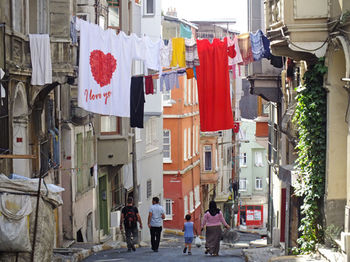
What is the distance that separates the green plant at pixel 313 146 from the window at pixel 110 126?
1501 centimetres

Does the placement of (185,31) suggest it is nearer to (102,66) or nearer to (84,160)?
(84,160)

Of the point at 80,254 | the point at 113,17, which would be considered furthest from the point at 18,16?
the point at 113,17

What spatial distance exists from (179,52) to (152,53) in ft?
2.78

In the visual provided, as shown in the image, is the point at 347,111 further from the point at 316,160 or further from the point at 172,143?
the point at 172,143

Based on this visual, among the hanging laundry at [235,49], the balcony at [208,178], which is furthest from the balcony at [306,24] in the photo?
the balcony at [208,178]

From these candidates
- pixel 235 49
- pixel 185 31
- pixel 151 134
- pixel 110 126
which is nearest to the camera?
pixel 235 49

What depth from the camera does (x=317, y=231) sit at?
15805 mm

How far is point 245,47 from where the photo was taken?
2170 cm

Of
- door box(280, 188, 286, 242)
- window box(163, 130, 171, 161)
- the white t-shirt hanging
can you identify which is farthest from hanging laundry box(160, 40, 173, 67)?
window box(163, 130, 171, 161)

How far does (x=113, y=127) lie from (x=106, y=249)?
7945 mm

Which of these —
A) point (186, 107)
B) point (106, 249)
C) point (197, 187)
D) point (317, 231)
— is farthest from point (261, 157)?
point (317, 231)

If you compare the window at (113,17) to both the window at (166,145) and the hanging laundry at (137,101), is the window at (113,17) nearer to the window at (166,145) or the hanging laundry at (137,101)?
the hanging laundry at (137,101)

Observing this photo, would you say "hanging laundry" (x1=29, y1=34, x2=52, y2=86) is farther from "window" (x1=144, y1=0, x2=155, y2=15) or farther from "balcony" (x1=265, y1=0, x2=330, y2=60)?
"window" (x1=144, y1=0, x2=155, y2=15)

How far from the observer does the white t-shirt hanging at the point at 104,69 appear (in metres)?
18.6
